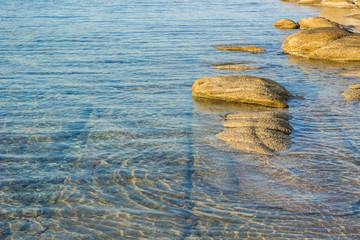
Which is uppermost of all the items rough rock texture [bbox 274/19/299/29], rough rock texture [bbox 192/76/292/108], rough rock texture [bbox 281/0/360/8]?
rough rock texture [bbox 192/76/292/108]

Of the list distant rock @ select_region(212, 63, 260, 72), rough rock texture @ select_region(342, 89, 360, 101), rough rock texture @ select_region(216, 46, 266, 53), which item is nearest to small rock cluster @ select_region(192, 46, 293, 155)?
rough rock texture @ select_region(342, 89, 360, 101)

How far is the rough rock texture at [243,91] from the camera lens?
1159 cm

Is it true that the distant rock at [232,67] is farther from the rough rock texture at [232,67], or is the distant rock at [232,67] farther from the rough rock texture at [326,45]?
the rough rock texture at [326,45]

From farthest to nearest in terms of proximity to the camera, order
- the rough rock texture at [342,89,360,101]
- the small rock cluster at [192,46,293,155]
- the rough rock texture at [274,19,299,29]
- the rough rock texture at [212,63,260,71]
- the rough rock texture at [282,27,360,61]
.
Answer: the rough rock texture at [274,19,299,29] < the rough rock texture at [282,27,360,61] < the rough rock texture at [212,63,260,71] < the rough rock texture at [342,89,360,101] < the small rock cluster at [192,46,293,155]

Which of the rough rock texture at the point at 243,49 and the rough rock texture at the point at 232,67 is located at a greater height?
the rough rock texture at the point at 232,67

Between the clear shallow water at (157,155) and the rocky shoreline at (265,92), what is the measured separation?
1.07 ft

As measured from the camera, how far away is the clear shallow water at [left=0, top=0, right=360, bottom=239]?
6.38 m

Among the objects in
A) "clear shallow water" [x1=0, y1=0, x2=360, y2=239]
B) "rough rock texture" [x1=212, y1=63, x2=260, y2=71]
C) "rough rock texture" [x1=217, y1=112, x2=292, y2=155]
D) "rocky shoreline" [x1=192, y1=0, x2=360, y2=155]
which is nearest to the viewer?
"clear shallow water" [x1=0, y1=0, x2=360, y2=239]

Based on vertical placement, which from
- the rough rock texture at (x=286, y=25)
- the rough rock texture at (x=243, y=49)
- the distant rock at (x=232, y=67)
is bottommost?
the rough rock texture at (x=286, y=25)

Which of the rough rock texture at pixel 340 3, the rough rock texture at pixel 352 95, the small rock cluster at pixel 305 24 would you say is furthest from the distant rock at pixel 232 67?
the rough rock texture at pixel 340 3

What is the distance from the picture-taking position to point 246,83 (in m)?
12.1

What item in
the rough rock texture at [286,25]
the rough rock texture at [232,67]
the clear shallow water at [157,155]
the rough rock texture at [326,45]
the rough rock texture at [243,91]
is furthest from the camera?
the rough rock texture at [286,25]

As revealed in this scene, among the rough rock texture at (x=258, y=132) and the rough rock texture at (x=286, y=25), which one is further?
the rough rock texture at (x=286, y=25)

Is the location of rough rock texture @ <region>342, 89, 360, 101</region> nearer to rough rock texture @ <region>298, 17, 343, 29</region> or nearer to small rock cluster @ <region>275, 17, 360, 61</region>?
small rock cluster @ <region>275, 17, 360, 61</region>
